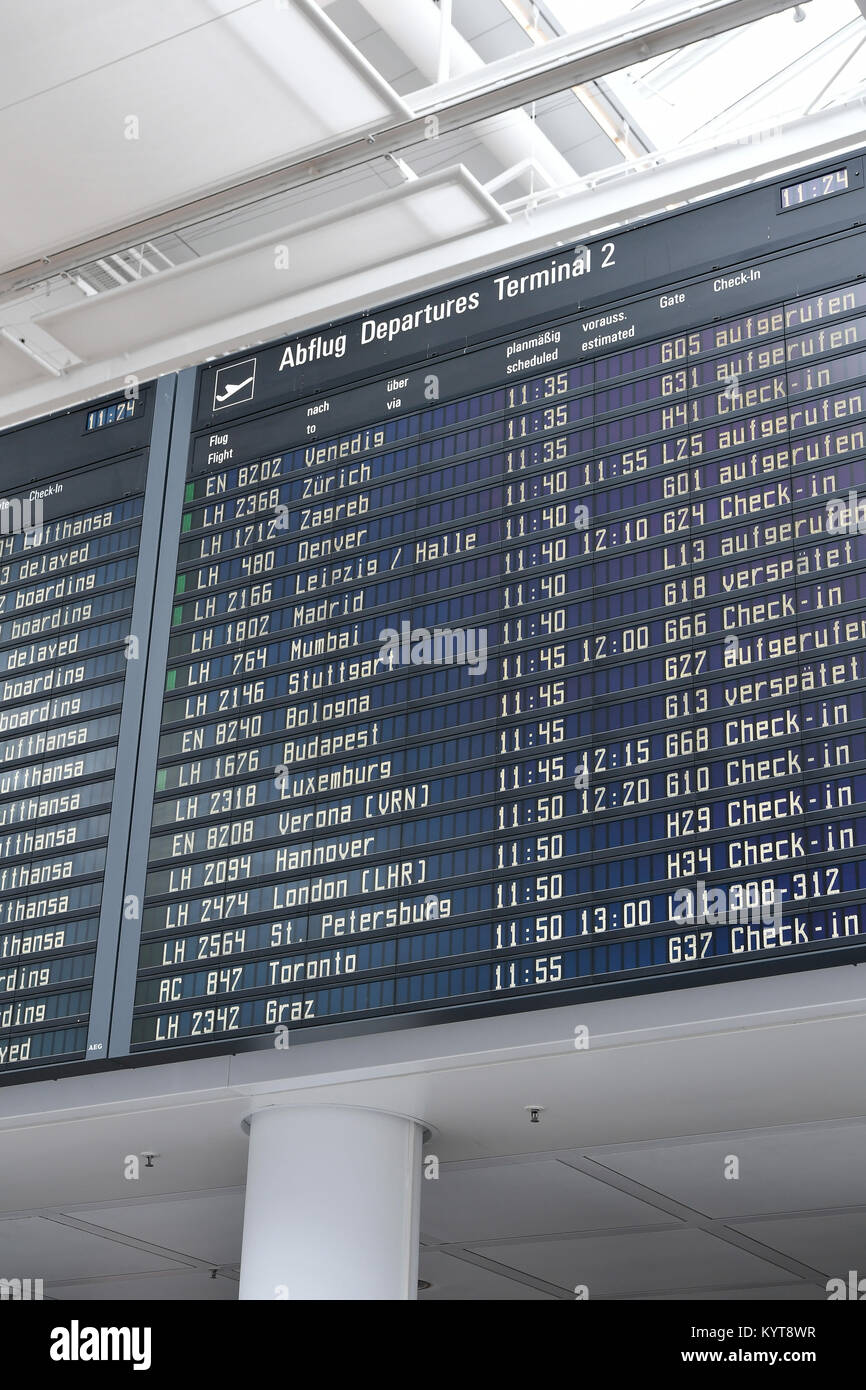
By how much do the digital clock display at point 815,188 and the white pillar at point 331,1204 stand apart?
4750mm

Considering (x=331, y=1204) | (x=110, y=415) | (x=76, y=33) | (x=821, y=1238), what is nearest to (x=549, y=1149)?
(x=331, y=1204)

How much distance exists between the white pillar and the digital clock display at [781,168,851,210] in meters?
4.75

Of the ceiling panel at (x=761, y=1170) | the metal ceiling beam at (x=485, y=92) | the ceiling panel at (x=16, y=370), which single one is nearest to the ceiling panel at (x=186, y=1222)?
the ceiling panel at (x=761, y=1170)

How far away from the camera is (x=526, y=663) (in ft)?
26.1

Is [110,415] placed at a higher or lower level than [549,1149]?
higher

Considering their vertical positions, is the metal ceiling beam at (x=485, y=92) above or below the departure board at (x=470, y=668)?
above

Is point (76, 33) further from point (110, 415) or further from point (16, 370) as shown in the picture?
point (16, 370)

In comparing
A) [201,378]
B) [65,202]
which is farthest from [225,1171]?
[65,202]

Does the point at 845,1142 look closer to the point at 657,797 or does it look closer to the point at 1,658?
the point at 657,797

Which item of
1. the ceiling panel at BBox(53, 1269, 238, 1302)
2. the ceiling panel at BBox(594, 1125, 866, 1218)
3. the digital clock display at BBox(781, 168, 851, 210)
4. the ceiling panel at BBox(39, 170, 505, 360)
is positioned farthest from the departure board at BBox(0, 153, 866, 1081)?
the ceiling panel at BBox(53, 1269, 238, 1302)

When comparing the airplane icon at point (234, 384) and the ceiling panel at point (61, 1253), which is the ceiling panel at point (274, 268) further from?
the ceiling panel at point (61, 1253)

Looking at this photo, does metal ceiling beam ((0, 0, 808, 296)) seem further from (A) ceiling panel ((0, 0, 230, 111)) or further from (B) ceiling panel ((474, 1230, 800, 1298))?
(B) ceiling panel ((474, 1230, 800, 1298))

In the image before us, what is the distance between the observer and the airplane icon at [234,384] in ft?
31.9

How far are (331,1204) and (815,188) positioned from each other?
522 cm
